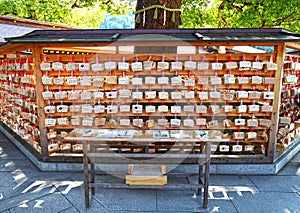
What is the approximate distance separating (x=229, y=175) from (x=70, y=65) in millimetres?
3258

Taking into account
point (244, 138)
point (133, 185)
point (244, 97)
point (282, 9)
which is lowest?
point (133, 185)

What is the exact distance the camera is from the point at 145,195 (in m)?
3.61

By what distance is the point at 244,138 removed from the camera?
4.25 m

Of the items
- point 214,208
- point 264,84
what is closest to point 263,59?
point 264,84

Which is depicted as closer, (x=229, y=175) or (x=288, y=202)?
(x=288, y=202)

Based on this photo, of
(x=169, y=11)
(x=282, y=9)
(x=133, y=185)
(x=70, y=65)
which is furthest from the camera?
(x=282, y=9)

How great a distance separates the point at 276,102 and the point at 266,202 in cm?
164

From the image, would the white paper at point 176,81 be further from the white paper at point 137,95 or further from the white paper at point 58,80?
the white paper at point 58,80

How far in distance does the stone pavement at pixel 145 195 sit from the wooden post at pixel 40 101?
1.50 ft

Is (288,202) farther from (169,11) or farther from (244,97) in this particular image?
(169,11)

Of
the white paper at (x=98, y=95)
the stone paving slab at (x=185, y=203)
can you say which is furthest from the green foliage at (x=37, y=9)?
the stone paving slab at (x=185, y=203)

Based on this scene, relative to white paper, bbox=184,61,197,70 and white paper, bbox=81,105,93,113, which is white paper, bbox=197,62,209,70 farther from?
white paper, bbox=81,105,93,113

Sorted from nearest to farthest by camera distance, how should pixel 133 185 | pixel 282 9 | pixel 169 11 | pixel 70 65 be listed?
pixel 133 185, pixel 70 65, pixel 169 11, pixel 282 9

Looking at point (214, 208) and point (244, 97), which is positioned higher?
point (244, 97)
